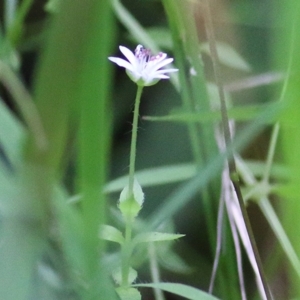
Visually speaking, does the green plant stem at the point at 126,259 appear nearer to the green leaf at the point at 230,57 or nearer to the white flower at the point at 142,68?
the white flower at the point at 142,68

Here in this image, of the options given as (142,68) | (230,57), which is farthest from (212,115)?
(230,57)

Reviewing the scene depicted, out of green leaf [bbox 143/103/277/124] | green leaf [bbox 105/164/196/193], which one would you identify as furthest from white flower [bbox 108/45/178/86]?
green leaf [bbox 105/164/196/193]

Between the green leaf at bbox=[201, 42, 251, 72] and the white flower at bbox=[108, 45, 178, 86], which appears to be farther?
the green leaf at bbox=[201, 42, 251, 72]

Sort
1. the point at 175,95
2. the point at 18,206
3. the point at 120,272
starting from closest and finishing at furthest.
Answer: the point at 18,206
the point at 120,272
the point at 175,95

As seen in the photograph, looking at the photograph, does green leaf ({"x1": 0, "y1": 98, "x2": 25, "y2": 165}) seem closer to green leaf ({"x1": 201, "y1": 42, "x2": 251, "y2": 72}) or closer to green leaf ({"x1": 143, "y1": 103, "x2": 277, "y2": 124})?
green leaf ({"x1": 143, "y1": 103, "x2": 277, "y2": 124})

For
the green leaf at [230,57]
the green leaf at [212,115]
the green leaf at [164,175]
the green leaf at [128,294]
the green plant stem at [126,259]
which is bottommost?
the green leaf at [128,294]

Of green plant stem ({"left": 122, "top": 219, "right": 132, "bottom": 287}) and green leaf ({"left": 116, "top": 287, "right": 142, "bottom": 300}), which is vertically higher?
green plant stem ({"left": 122, "top": 219, "right": 132, "bottom": 287})

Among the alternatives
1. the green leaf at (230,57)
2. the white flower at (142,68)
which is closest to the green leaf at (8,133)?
the white flower at (142,68)

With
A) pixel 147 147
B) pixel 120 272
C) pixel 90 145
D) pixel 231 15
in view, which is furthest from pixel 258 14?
pixel 90 145

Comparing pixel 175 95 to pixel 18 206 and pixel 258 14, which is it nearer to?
pixel 258 14
